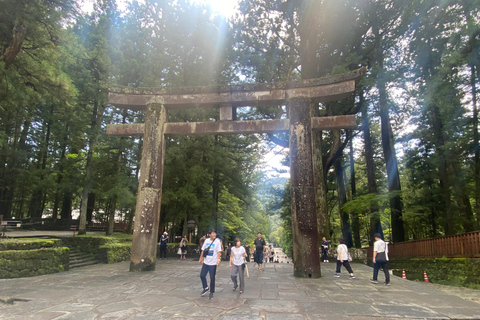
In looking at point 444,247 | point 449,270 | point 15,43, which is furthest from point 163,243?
point 444,247

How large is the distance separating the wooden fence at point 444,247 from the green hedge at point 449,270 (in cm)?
31

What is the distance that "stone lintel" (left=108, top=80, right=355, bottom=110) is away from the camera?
9164 millimetres

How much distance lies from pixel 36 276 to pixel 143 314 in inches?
274

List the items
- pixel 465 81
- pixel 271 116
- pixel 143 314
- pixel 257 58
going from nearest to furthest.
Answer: pixel 143 314 < pixel 465 81 < pixel 257 58 < pixel 271 116

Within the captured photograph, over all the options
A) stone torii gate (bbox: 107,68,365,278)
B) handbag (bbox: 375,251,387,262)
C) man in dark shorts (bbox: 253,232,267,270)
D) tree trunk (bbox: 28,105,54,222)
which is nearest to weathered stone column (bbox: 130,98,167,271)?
stone torii gate (bbox: 107,68,365,278)

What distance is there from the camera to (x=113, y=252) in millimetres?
13586

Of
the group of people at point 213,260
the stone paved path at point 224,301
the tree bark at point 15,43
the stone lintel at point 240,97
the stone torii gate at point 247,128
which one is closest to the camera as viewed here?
the stone paved path at point 224,301

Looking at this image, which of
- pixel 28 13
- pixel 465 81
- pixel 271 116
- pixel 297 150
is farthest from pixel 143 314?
pixel 465 81

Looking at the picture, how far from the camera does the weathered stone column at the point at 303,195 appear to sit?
8.31 meters

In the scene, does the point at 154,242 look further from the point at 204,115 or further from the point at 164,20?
the point at 164,20

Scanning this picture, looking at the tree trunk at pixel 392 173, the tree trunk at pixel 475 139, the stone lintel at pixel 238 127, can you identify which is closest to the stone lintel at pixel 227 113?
the stone lintel at pixel 238 127

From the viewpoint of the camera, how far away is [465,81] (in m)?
13.8

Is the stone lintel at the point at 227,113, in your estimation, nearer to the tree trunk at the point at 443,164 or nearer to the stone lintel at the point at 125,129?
the stone lintel at the point at 125,129

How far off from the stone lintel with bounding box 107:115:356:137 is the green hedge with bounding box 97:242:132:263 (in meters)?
6.69
